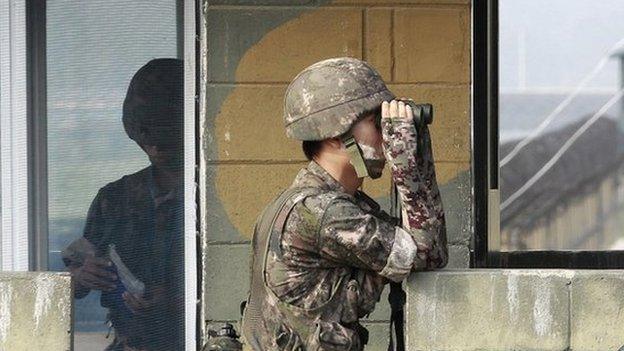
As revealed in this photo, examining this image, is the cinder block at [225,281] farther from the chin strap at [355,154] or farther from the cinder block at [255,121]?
the chin strap at [355,154]

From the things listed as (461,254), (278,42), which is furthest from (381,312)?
(278,42)

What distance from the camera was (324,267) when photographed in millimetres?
4664

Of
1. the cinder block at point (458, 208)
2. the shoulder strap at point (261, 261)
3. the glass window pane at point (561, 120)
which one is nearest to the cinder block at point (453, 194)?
the cinder block at point (458, 208)

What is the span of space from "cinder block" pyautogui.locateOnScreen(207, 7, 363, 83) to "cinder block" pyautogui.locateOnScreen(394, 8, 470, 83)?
0.21 m

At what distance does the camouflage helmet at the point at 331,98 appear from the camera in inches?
183

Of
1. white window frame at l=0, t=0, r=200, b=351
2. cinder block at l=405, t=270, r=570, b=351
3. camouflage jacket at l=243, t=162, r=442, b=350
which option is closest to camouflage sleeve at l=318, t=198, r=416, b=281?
camouflage jacket at l=243, t=162, r=442, b=350

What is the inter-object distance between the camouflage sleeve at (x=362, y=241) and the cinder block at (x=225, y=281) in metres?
2.23

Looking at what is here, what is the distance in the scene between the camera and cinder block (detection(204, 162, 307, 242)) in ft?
22.2

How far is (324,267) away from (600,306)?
1.04 metres

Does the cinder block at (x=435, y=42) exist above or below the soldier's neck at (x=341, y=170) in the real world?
above

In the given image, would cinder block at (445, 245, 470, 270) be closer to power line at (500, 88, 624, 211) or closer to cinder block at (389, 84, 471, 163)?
power line at (500, 88, 624, 211)

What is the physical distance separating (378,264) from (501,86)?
233 cm

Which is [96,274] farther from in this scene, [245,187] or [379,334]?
[379,334]

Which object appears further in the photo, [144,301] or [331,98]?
[144,301]
